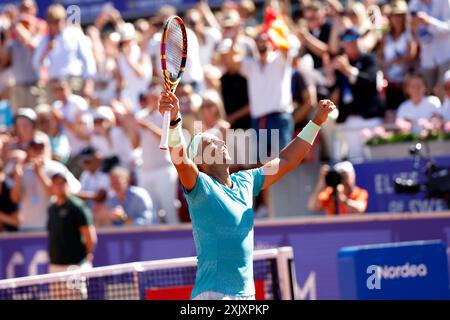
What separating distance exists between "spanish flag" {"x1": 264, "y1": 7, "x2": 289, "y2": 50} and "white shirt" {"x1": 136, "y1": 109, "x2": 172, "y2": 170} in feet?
4.99

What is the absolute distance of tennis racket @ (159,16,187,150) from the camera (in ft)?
20.4

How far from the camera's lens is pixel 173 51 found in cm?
664

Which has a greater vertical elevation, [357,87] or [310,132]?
[357,87]

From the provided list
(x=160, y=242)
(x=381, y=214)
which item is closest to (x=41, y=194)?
(x=160, y=242)

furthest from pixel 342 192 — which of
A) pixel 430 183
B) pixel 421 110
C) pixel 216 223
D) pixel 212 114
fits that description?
pixel 216 223

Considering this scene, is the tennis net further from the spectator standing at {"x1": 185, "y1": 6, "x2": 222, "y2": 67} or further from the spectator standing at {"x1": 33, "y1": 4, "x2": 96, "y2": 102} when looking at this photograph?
the spectator standing at {"x1": 33, "y1": 4, "x2": 96, "y2": 102}

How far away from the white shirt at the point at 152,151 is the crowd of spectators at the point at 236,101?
0.04 feet

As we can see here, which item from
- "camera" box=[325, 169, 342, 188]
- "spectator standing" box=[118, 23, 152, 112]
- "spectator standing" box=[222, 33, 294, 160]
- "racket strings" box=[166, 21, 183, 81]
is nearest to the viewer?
"racket strings" box=[166, 21, 183, 81]

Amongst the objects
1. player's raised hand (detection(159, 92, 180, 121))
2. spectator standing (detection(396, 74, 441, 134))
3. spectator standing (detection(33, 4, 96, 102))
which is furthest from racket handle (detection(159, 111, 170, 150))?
spectator standing (detection(33, 4, 96, 102))

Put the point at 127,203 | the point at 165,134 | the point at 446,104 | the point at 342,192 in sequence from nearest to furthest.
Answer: the point at 165,134 < the point at 342,192 < the point at 446,104 < the point at 127,203

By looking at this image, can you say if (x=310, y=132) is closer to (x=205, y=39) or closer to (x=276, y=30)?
(x=276, y=30)

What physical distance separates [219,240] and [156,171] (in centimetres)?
665

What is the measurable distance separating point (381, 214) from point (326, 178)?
2.68 ft

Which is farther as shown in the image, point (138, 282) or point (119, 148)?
point (119, 148)
